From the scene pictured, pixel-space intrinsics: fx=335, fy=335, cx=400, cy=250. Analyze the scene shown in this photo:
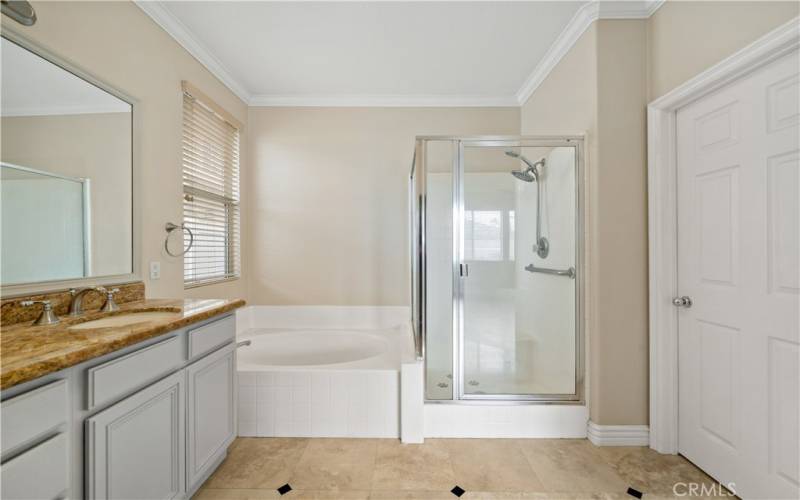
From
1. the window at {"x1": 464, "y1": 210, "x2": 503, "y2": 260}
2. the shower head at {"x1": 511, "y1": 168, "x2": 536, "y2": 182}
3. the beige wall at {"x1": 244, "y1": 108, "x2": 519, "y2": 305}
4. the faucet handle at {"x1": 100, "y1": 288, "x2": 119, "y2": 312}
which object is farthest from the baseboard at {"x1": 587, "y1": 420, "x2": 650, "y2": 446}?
the faucet handle at {"x1": 100, "y1": 288, "x2": 119, "y2": 312}

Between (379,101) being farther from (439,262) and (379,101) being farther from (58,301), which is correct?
(58,301)

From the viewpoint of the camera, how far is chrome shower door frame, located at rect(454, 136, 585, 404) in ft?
6.82

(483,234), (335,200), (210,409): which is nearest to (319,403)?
(210,409)

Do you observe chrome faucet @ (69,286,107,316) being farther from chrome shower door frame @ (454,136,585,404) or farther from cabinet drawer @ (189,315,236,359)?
chrome shower door frame @ (454,136,585,404)

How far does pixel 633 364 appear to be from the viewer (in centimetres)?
194

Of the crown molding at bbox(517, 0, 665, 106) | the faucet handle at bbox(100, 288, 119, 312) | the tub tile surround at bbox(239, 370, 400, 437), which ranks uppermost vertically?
the crown molding at bbox(517, 0, 665, 106)

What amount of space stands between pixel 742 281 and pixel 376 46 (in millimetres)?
2461

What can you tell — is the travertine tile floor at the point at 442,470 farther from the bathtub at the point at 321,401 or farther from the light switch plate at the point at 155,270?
the light switch plate at the point at 155,270

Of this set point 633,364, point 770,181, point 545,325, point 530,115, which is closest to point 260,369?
point 545,325

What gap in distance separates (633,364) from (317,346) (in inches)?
91.1

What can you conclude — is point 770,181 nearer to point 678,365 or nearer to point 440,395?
point 678,365

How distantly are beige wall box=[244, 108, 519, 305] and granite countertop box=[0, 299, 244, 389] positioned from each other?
1654mm

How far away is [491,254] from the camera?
2162mm

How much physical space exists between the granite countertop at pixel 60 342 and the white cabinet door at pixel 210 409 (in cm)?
26
